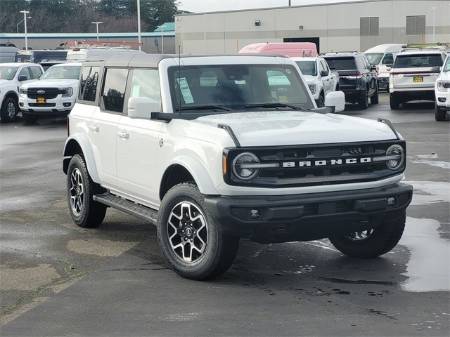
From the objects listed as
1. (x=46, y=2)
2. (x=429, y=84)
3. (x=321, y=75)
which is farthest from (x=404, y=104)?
(x=46, y=2)

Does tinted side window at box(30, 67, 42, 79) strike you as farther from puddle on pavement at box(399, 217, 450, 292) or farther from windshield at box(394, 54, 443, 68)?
puddle on pavement at box(399, 217, 450, 292)

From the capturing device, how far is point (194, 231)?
6.87 m

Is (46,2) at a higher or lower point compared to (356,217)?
higher

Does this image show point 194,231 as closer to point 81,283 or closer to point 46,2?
point 81,283

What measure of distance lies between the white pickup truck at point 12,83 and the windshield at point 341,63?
9.84 metres

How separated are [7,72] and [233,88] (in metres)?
19.2

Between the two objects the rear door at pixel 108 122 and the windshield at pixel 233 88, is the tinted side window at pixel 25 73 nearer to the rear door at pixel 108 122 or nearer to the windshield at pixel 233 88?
the rear door at pixel 108 122

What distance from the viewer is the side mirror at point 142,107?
7371 mm

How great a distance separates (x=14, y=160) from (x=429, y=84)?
48.3ft

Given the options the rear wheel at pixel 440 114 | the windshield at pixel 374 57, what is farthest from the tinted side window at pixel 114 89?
the windshield at pixel 374 57

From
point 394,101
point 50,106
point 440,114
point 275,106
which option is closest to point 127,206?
point 275,106

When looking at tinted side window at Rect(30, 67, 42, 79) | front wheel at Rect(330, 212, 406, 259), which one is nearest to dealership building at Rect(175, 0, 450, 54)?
tinted side window at Rect(30, 67, 42, 79)

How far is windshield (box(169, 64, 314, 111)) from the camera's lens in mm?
7719

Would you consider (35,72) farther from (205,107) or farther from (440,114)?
(205,107)
